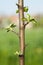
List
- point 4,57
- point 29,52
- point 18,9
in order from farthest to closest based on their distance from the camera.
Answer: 1. point 29,52
2. point 4,57
3. point 18,9

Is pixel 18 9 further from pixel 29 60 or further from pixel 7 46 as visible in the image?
pixel 7 46

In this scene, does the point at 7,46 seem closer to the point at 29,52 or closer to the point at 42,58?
the point at 29,52

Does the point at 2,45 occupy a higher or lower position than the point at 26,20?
lower

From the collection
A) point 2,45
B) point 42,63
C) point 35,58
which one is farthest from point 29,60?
point 2,45

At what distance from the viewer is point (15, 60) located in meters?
5.01

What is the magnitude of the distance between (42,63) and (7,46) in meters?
1.87

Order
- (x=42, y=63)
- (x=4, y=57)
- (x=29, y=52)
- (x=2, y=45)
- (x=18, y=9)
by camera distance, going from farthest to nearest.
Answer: (x=2, y=45), (x=29, y=52), (x=4, y=57), (x=42, y=63), (x=18, y=9)

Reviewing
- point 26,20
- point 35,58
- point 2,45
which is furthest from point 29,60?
point 26,20

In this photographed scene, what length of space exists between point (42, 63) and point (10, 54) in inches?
29.7

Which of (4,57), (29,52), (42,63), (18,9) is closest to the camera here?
(18,9)

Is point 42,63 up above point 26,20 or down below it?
below

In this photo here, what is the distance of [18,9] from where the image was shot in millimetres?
774

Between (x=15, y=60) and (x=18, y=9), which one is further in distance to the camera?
(x=15, y=60)

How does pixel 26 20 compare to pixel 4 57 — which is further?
pixel 4 57
